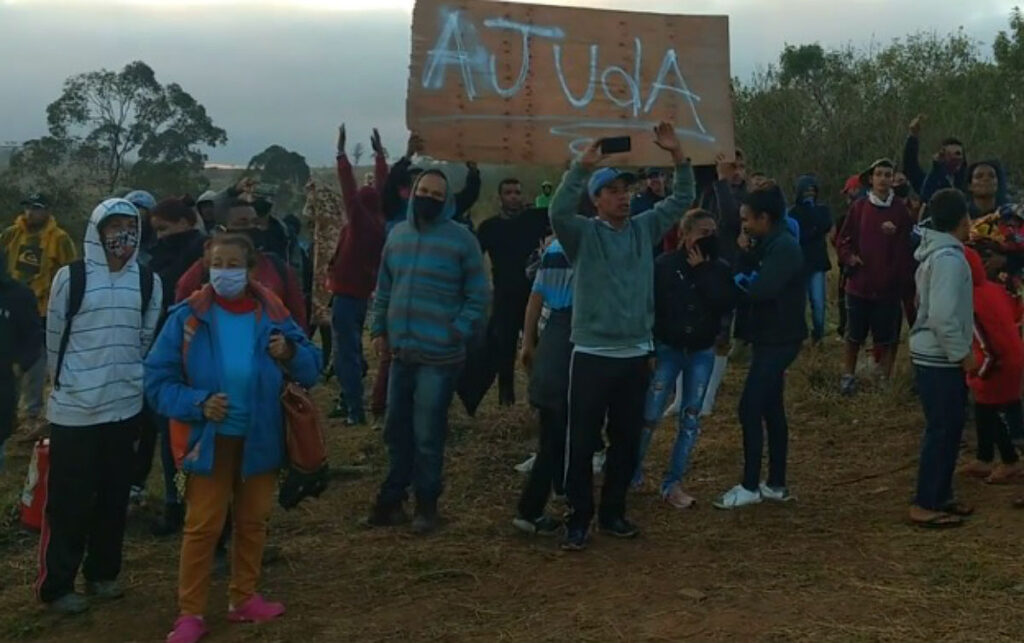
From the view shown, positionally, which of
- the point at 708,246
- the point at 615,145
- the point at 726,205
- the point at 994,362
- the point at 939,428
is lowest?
the point at 939,428

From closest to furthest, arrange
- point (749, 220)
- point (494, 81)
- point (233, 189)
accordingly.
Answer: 1. point (494, 81)
2. point (749, 220)
3. point (233, 189)

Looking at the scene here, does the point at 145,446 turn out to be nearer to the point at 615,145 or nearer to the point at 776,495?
the point at 615,145

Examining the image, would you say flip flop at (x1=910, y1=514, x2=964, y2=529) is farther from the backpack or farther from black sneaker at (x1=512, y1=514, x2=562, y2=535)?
the backpack

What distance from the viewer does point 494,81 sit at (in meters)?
5.82

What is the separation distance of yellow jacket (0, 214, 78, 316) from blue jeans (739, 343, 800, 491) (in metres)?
6.30

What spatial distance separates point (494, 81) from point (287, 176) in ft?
68.7

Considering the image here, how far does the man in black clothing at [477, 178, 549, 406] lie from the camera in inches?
327

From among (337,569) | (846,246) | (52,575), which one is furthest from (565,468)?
(846,246)

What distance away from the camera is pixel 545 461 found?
227 inches

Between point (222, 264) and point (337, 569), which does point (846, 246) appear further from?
point (222, 264)

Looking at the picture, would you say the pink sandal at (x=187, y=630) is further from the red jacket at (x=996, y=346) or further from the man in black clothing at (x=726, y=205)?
the red jacket at (x=996, y=346)

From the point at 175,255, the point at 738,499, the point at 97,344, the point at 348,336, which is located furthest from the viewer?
the point at 348,336

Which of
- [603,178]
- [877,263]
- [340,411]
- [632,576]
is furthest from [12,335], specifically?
[877,263]

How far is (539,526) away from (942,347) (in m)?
2.38
